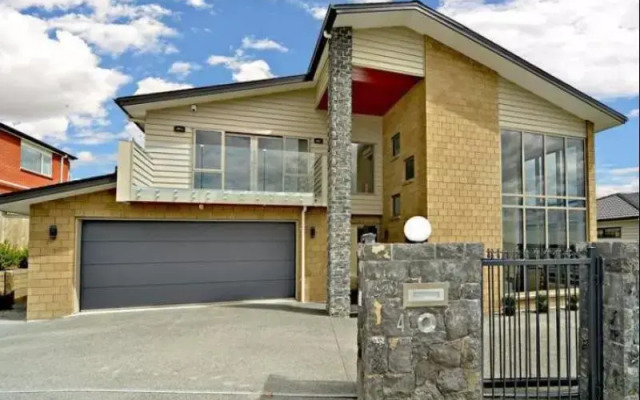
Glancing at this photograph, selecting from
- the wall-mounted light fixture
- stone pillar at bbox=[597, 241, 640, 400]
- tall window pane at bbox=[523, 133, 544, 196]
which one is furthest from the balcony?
stone pillar at bbox=[597, 241, 640, 400]

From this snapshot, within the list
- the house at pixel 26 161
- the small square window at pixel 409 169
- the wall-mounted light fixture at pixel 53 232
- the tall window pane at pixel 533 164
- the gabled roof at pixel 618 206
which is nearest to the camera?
the wall-mounted light fixture at pixel 53 232

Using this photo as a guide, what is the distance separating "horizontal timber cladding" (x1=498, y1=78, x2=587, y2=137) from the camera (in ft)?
34.4

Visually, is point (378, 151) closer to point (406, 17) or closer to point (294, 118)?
point (294, 118)

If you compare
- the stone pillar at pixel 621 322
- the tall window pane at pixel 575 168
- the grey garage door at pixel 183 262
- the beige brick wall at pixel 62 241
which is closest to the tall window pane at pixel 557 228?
the tall window pane at pixel 575 168

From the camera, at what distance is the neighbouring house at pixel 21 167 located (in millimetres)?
15141

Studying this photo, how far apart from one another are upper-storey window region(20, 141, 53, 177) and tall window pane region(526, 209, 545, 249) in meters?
21.2

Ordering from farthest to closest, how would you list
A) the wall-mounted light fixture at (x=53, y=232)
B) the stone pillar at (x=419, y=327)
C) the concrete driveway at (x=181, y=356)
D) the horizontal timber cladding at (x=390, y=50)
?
the horizontal timber cladding at (x=390, y=50) < the wall-mounted light fixture at (x=53, y=232) < the concrete driveway at (x=181, y=356) < the stone pillar at (x=419, y=327)

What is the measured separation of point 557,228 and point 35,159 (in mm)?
22852

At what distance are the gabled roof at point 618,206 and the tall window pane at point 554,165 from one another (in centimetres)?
983

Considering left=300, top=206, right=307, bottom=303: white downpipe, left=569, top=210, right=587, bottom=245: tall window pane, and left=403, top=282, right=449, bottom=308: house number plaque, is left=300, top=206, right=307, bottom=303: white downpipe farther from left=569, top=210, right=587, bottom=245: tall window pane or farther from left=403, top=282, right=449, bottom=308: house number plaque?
left=569, top=210, right=587, bottom=245: tall window pane

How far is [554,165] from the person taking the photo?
36.6 feet

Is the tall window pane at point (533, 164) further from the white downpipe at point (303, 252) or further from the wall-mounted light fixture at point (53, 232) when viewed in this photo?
the wall-mounted light fixture at point (53, 232)

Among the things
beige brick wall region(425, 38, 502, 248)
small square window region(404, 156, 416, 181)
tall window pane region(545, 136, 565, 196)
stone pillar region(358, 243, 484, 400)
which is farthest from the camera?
tall window pane region(545, 136, 565, 196)

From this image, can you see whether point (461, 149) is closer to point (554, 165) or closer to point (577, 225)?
point (554, 165)
